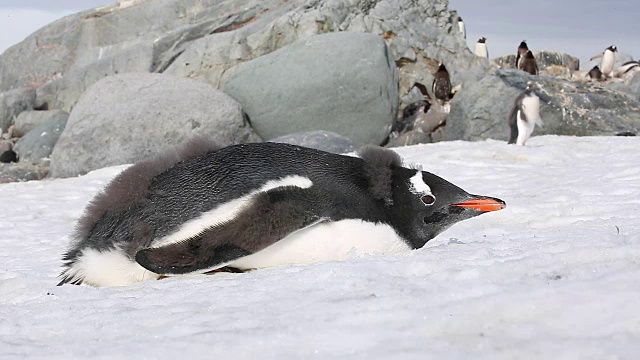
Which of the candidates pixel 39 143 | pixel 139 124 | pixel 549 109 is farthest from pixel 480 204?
pixel 39 143

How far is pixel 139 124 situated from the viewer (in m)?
11.0

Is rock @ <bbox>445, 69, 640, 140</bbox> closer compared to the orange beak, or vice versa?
the orange beak

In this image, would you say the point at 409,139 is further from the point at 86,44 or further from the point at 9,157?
the point at 86,44

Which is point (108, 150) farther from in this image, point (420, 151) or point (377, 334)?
point (377, 334)

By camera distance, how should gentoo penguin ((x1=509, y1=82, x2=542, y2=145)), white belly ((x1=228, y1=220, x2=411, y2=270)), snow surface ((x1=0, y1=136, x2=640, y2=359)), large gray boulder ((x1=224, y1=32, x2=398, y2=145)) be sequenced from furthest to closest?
large gray boulder ((x1=224, y1=32, x2=398, y2=145))
gentoo penguin ((x1=509, y1=82, x2=542, y2=145))
white belly ((x1=228, y1=220, x2=411, y2=270))
snow surface ((x1=0, y1=136, x2=640, y2=359))

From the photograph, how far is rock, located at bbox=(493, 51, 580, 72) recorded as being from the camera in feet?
95.6

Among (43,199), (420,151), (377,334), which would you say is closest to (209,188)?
(377,334)

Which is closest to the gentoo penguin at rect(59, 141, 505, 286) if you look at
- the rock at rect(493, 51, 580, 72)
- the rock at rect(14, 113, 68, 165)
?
the rock at rect(14, 113, 68, 165)

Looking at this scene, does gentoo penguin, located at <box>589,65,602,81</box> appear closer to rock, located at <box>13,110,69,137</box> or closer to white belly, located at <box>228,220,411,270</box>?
rock, located at <box>13,110,69,137</box>

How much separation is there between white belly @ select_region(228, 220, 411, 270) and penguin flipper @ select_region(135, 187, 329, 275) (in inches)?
2.6

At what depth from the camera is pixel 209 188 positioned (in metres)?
2.70

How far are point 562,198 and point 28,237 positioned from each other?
149 inches

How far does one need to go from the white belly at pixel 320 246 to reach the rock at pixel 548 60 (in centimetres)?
2714

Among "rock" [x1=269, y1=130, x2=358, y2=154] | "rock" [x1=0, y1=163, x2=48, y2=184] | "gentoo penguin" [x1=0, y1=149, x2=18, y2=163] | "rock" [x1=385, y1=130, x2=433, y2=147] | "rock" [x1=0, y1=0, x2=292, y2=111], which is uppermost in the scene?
"rock" [x1=0, y1=0, x2=292, y2=111]
